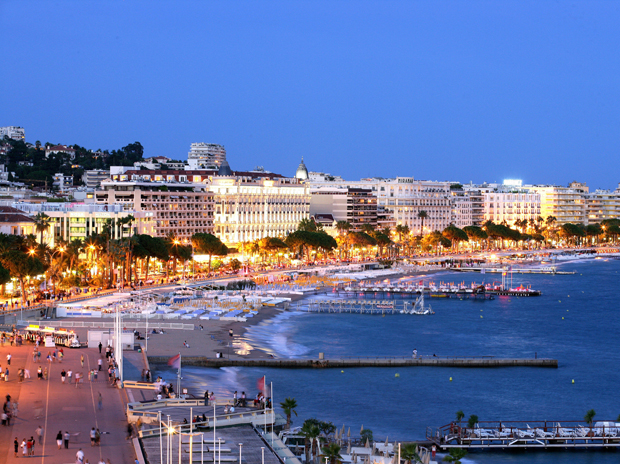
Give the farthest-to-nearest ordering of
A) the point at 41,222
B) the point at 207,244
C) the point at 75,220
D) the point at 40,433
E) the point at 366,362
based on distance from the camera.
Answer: the point at 207,244, the point at 75,220, the point at 41,222, the point at 366,362, the point at 40,433

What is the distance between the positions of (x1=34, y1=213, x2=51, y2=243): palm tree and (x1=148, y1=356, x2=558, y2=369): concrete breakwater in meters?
40.6

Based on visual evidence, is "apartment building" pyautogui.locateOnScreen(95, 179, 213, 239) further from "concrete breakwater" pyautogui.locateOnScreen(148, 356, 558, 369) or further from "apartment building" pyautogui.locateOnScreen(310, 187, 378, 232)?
"concrete breakwater" pyautogui.locateOnScreen(148, 356, 558, 369)

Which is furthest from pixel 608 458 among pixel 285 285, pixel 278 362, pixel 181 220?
pixel 181 220

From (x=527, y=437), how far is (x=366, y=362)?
56.9 ft

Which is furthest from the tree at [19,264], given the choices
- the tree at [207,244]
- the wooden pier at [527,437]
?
the tree at [207,244]

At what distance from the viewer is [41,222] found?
90562mm

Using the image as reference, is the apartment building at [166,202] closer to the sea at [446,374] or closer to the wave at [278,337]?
the sea at [446,374]

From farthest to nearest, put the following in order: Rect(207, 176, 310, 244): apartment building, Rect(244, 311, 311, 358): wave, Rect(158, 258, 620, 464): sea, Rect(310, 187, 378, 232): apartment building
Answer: Rect(310, 187, 378, 232): apartment building → Rect(207, 176, 310, 244): apartment building → Rect(244, 311, 311, 358): wave → Rect(158, 258, 620, 464): sea

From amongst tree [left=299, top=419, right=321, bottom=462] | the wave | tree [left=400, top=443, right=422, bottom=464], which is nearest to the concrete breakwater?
the wave

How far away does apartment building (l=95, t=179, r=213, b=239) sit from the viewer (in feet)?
417

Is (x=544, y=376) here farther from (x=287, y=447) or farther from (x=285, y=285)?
(x=285, y=285)

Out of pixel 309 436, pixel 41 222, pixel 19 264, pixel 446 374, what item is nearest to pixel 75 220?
pixel 41 222

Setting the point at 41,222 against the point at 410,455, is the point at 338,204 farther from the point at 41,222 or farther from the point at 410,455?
the point at 410,455

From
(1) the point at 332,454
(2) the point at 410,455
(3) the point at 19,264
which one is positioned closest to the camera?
(1) the point at 332,454
